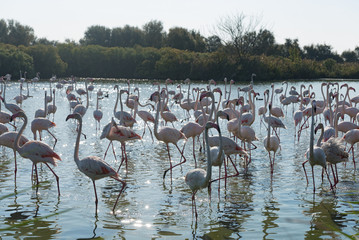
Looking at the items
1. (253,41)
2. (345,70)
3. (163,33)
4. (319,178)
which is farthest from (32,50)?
(319,178)

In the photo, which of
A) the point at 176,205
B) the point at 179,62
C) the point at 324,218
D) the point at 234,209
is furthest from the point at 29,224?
the point at 179,62

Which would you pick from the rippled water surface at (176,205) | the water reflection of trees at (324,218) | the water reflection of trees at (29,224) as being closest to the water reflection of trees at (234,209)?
the rippled water surface at (176,205)

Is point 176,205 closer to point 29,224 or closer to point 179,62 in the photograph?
point 29,224

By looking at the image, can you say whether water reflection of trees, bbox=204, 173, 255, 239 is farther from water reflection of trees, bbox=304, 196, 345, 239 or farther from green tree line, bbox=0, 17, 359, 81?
green tree line, bbox=0, 17, 359, 81

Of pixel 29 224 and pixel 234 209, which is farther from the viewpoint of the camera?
pixel 234 209

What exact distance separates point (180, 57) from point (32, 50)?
18.0 m

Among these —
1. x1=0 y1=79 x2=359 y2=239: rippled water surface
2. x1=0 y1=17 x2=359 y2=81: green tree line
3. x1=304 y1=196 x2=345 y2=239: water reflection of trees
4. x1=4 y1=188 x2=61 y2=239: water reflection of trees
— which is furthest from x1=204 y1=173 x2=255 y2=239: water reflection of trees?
x1=0 y1=17 x2=359 y2=81: green tree line

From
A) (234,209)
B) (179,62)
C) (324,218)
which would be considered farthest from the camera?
(179,62)

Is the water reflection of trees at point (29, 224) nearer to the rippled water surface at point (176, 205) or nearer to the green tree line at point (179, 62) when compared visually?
the rippled water surface at point (176, 205)

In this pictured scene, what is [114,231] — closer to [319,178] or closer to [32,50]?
[319,178]

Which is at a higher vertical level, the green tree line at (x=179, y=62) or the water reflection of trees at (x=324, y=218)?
the green tree line at (x=179, y=62)

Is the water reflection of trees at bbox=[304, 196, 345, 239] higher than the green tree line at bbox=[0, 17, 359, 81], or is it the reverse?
the green tree line at bbox=[0, 17, 359, 81]

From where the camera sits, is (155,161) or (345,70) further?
(345,70)

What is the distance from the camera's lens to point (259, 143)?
38.6 feet
